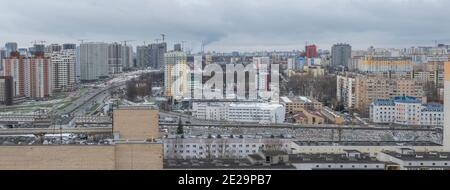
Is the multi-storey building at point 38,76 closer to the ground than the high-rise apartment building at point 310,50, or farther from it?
closer to the ground

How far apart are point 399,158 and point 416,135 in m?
3.92

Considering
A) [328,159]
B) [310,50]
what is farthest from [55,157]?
[310,50]

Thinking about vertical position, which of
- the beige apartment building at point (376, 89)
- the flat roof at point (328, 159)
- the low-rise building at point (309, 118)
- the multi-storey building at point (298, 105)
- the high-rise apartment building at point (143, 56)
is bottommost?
the low-rise building at point (309, 118)

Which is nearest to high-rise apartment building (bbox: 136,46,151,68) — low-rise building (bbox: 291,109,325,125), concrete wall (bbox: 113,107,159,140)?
low-rise building (bbox: 291,109,325,125)

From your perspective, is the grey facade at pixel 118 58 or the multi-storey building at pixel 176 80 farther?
the grey facade at pixel 118 58

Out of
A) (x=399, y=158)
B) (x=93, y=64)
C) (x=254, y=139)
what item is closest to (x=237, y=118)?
(x=254, y=139)

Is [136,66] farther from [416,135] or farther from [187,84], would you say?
[416,135]

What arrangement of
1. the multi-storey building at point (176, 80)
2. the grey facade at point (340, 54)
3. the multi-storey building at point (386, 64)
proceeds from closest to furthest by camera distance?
1. the multi-storey building at point (176, 80)
2. the multi-storey building at point (386, 64)
3. the grey facade at point (340, 54)

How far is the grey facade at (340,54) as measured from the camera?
23141mm

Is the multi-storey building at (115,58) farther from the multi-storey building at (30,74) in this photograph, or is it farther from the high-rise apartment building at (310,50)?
the high-rise apartment building at (310,50)

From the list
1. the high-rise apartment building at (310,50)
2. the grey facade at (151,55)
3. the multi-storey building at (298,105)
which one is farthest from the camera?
the high-rise apartment building at (310,50)

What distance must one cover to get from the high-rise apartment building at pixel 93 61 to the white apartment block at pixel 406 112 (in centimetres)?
1115

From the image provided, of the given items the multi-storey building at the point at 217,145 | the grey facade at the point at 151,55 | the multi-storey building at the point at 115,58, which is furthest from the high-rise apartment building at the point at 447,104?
the grey facade at the point at 151,55
